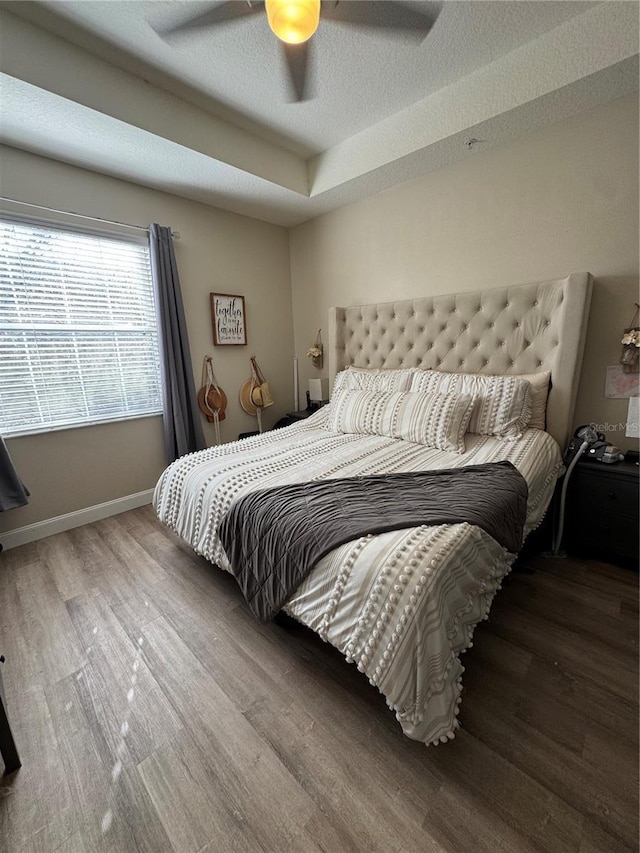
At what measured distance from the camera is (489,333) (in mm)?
2523

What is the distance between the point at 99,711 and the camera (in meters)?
1.29

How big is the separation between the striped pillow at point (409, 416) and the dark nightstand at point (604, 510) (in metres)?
0.71

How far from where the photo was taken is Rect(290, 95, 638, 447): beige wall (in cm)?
202

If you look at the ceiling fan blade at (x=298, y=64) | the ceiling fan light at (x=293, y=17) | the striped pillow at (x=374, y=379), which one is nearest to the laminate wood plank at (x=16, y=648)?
the striped pillow at (x=374, y=379)

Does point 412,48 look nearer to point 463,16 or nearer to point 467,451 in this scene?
point 463,16

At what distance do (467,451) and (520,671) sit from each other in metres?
1.08

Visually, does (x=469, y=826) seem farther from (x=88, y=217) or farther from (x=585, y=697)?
(x=88, y=217)

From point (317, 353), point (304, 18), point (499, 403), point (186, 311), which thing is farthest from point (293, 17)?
point (317, 353)

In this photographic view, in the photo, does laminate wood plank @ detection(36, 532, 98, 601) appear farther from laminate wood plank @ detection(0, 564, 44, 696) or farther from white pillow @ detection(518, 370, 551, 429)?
white pillow @ detection(518, 370, 551, 429)

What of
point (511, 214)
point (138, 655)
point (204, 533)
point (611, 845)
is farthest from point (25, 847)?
point (511, 214)

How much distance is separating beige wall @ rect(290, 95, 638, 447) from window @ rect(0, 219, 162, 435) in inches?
80.6

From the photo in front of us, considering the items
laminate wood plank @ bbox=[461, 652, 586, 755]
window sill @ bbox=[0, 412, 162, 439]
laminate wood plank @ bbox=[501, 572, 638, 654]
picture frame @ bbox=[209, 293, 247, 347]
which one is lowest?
laminate wood plank @ bbox=[461, 652, 586, 755]

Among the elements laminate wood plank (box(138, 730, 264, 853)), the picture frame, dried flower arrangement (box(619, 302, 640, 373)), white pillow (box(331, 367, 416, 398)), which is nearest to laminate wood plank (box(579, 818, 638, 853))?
laminate wood plank (box(138, 730, 264, 853))

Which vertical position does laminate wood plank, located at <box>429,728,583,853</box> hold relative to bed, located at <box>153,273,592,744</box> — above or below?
below
